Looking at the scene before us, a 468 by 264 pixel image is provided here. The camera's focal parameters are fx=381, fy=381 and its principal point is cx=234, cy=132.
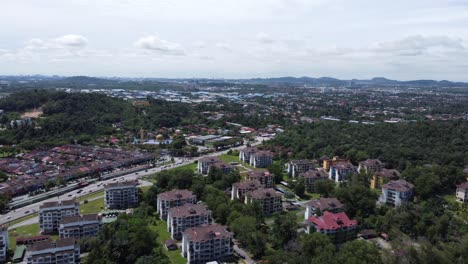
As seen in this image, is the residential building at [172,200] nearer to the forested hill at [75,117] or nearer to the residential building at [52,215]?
the residential building at [52,215]

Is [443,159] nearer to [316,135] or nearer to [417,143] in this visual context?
[417,143]

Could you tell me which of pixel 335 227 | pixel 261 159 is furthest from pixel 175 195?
pixel 261 159

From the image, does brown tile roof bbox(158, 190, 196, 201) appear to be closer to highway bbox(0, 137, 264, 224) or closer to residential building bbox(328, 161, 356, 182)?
highway bbox(0, 137, 264, 224)

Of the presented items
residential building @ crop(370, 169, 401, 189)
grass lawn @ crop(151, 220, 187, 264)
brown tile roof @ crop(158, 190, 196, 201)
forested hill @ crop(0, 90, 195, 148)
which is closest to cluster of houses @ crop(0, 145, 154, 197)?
forested hill @ crop(0, 90, 195, 148)

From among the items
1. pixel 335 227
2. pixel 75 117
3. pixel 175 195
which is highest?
pixel 75 117

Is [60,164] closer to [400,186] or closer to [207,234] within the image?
[207,234]

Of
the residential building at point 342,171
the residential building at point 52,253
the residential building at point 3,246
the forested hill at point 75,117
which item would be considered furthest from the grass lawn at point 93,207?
the forested hill at point 75,117
